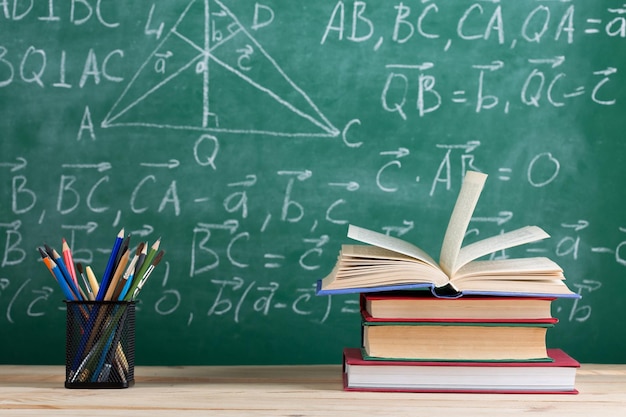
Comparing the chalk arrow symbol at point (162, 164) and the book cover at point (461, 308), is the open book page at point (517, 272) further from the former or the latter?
the chalk arrow symbol at point (162, 164)

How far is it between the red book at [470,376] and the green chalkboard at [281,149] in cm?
56

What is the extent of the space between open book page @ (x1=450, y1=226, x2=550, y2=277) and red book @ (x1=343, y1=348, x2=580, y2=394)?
0.54 ft

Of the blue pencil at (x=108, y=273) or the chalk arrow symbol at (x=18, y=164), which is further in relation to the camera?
the chalk arrow symbol at (x=18, y=164)

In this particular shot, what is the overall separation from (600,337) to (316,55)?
949mm

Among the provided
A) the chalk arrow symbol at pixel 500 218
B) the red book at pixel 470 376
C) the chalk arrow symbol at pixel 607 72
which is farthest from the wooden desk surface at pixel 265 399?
the chalk arrow symbol at pixel 607 72

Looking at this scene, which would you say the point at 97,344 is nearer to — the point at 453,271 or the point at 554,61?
the point at 453,271

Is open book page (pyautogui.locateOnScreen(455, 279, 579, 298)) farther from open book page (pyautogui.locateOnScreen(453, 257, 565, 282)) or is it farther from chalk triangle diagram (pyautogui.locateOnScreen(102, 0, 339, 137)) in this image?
chalk triangle diagram (pyautogui.locateOnScreen(102, 0, 339, 137))

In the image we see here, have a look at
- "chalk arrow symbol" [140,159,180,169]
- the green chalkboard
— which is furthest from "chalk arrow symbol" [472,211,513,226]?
"chalk arrow symbol" [140,159,180,169]

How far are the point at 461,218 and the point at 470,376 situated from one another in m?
0.27

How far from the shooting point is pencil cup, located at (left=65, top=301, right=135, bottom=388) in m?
1.42

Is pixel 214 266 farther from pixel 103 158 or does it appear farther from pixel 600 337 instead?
pixel 600 337

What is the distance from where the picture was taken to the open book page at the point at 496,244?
4.66 feet

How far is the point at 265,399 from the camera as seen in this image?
1357 mm

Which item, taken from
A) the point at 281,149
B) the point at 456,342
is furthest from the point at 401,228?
the point at 456,342
